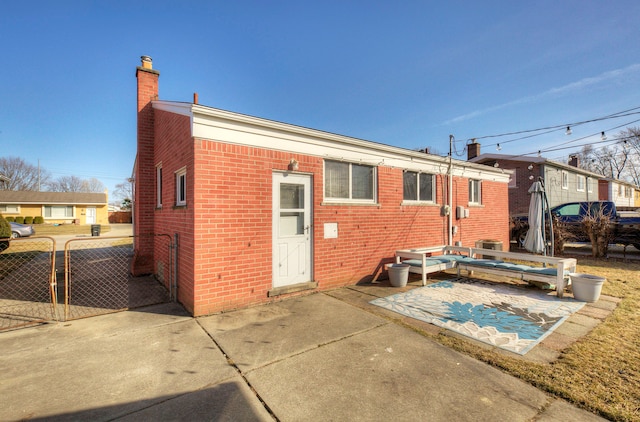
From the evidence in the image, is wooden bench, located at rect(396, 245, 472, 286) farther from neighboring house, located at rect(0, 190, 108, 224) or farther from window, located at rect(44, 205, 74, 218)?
window, located at rect(44, 205, 74, 218)

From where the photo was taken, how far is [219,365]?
3.24 metres

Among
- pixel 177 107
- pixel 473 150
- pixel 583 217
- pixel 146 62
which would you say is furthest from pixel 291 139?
pixel 473 150

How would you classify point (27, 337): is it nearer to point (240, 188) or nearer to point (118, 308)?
point (118, 308)

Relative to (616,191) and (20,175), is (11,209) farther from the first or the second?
(616,191)

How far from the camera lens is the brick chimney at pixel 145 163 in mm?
7715

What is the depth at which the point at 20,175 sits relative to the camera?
154 feet

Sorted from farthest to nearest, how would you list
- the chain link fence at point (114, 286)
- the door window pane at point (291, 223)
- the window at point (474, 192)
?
the window at point (474, 192), the door window pane at point (291, 223), the chain link fence at point (114, 286)

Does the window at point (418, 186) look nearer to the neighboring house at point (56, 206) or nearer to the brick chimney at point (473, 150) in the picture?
the brick chimney at point (473, 150)

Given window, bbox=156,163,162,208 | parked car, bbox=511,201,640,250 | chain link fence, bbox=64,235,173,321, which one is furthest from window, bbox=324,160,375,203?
parked car, bbox=511,201,640,250

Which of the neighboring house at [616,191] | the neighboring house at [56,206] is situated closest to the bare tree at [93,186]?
the neighboring house at [56,206]

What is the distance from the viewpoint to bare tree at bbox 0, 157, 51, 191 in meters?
45.5

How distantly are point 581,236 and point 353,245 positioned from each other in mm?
11069

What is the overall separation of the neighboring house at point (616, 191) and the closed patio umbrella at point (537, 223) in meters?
26.7

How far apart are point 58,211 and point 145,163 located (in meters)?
37.6
